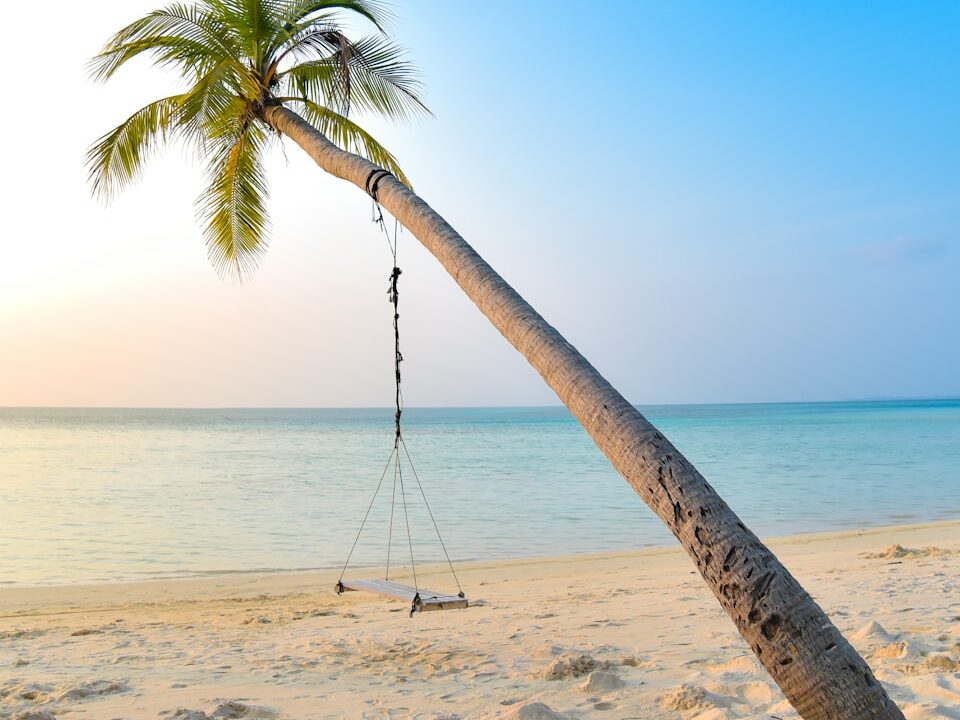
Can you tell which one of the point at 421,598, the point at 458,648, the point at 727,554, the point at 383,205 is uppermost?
the point at 383,205

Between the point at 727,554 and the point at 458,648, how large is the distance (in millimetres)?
4254

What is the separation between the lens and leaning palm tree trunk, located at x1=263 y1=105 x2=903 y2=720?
240cm

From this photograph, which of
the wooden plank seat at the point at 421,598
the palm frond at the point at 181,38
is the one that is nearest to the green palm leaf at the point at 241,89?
the palm frond at the point at 181,38

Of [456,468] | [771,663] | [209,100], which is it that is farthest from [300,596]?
[456,468]

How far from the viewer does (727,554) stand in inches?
101

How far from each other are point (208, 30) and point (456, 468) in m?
24.8

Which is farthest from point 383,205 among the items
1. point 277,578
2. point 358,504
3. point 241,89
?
point 358,504

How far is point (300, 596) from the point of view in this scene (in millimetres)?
9648

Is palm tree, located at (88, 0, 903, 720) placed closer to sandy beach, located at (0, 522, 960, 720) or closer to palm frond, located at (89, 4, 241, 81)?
palm frond, located at (89, 4, 241, 81)

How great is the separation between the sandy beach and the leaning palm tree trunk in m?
2.00

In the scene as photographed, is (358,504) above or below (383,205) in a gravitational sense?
below

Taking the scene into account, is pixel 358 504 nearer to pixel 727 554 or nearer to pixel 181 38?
pixel 181 38

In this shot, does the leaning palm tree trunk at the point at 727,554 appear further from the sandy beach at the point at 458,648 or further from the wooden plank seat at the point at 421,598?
the wooden plank seat at the point at 421,598

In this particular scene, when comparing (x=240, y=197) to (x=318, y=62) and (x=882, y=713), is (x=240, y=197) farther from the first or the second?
(x=882, y=713)
